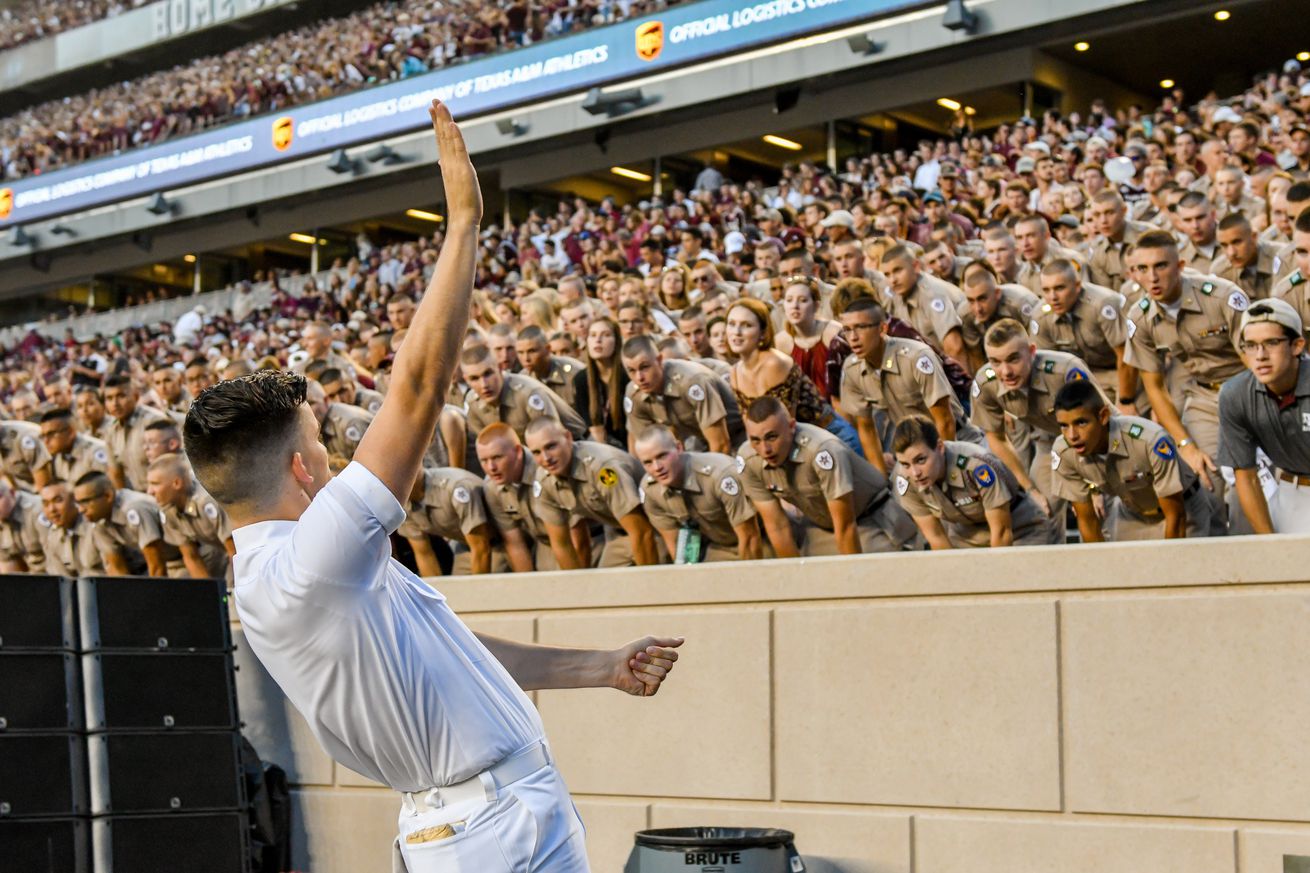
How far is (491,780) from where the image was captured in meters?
2.44

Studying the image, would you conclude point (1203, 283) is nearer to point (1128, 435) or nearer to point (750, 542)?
point (1128, 435)

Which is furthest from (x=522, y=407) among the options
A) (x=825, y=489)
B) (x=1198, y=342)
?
(x=1198, y=342)

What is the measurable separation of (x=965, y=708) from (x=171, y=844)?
3.39m

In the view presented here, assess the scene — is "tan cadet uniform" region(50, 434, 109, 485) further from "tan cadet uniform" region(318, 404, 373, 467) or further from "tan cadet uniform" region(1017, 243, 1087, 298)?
"tan cadet uniform" region(1017, 243, 1087, 298)

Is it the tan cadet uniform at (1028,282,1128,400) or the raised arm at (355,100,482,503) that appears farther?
the tan cadet uniform at (1028,282,1128,400)

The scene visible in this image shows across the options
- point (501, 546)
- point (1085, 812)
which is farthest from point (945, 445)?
Result: point (501, 546)

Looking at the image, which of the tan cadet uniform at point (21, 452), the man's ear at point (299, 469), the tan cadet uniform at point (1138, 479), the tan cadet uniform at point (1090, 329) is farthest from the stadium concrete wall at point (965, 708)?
the tan cadet uniform at point (21, 452)

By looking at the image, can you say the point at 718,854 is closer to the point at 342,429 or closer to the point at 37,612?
the point at 37,612

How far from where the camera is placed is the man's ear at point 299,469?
2.46m

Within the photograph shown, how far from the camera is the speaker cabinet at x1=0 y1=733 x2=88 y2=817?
6230 millimetres

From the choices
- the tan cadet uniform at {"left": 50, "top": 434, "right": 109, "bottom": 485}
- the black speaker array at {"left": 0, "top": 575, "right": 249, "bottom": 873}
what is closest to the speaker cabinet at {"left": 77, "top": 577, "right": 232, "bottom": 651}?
the black speaker array at {"left": 0, "top": 575, "right": 249, "bottom": 873}

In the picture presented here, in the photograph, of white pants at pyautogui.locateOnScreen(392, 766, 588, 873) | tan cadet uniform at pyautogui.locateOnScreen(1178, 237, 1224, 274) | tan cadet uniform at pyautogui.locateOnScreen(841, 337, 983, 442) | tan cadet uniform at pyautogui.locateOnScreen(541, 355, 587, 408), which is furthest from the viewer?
tan cadet uniform at pyautogui.locateOnScreen(541, 355, 587, 408)

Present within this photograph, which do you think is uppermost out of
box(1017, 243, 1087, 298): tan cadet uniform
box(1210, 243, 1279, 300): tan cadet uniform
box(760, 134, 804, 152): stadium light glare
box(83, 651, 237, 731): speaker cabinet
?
box(760, 134, 804, 152): stadium light glare

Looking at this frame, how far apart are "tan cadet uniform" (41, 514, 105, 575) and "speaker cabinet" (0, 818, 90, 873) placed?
3514mm
